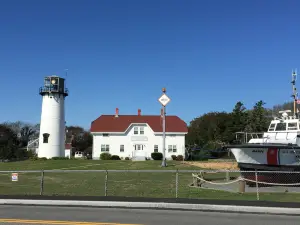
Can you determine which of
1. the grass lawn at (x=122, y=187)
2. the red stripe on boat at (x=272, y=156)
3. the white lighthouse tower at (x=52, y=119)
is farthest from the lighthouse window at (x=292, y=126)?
the white lighthouse tower at (x=52, y=119)

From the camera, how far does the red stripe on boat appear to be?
22359 millimetres

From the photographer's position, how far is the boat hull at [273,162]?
874 inches

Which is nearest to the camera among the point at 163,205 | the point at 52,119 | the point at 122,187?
the point at 163,205

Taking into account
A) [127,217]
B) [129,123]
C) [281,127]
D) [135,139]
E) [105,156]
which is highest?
[129,123]

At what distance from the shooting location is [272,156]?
73.6 feet

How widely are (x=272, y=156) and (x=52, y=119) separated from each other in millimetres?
42643

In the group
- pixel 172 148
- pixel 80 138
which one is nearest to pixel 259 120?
pixel 172 148

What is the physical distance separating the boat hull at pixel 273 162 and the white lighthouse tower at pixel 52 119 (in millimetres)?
40131

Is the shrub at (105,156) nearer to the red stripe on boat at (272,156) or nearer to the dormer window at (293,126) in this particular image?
the dormer window at (293,126)

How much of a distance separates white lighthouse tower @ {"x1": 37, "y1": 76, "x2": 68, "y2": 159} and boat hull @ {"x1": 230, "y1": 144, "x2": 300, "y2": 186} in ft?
132

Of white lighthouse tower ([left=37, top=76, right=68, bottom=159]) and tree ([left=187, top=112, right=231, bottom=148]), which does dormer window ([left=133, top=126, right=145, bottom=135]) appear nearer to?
white lighthouse tower ([left=37, top=76, right=68, bottom=159])

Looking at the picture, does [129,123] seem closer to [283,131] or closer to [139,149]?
[139,149]

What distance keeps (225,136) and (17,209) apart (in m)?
72.2

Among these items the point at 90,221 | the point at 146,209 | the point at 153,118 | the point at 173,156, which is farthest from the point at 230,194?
the point at 153,118
